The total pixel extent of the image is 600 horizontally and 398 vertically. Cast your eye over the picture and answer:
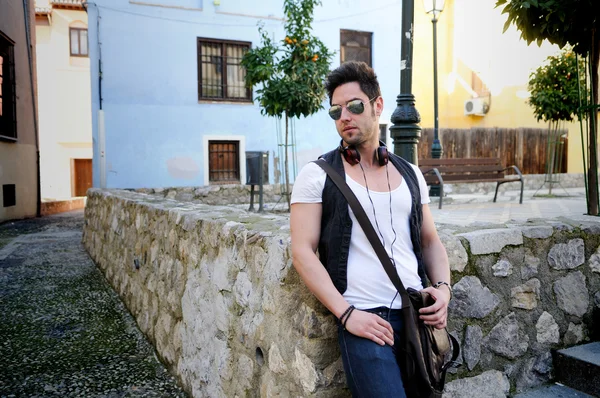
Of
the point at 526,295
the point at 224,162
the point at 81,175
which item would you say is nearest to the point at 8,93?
the point at 224,162

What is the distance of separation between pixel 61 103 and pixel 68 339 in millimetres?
22300

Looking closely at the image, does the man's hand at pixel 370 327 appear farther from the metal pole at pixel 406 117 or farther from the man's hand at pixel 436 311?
the metal pole at pixel 406 117

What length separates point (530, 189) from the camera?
51.9 ft

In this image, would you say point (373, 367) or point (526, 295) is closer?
point (373, 367)

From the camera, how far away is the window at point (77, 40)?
23.6 metres

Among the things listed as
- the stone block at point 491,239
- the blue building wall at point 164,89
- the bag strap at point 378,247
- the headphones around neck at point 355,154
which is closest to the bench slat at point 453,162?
the blue building wall at point 164,89

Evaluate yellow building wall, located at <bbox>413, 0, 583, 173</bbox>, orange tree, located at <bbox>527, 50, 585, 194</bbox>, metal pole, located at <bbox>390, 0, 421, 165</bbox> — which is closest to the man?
metal pole, located at <bbox>390, 0, 421, 165</bbox>

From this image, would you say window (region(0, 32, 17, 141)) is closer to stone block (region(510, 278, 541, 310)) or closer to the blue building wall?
the blue building wall

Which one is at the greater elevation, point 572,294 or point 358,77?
point 358,77

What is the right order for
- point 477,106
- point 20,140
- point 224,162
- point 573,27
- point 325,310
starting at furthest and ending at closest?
point 477,106 → point 224,162 → point 20,140 → point 573,27 → point 325,310

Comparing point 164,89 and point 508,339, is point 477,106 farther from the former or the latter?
point 508,339

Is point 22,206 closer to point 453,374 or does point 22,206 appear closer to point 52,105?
point 453,374

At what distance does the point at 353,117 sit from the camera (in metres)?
1.93

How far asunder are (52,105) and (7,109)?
13381mm
